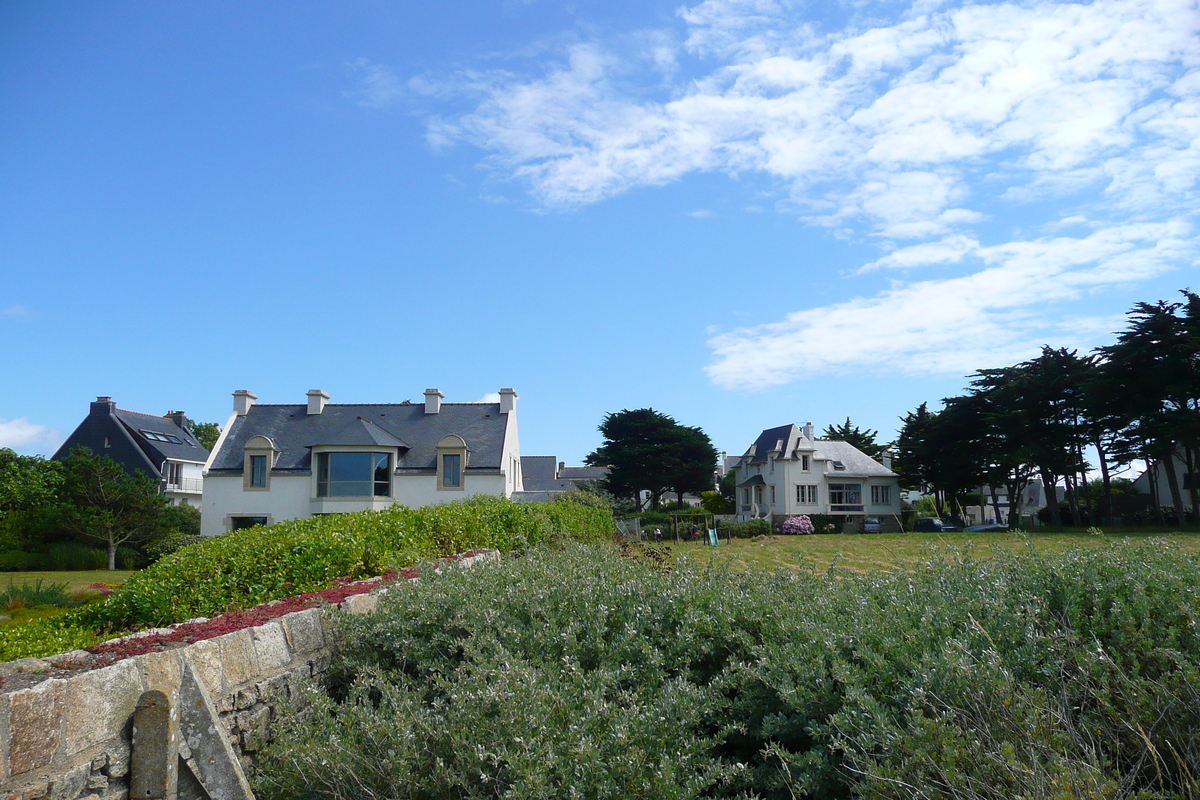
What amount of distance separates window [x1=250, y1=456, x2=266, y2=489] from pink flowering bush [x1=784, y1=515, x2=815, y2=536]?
962 inches

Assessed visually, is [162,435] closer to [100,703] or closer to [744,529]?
[744,529]

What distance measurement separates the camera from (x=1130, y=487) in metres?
41.7

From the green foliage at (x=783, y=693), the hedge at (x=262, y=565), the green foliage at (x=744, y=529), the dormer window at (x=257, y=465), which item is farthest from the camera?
the green foliage at (x=744, y=529)

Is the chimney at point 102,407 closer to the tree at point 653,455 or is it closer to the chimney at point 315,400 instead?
the chimney at point 315,400

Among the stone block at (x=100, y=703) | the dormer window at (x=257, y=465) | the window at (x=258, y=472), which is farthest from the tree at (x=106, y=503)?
the stone block at (x=100, y=703)

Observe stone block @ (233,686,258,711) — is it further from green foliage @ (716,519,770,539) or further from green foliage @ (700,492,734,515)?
green foliage @ (700,492,734,515)

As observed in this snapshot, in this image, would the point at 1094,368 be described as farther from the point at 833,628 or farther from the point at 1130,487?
the point at 833,628

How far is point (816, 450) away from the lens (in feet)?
139

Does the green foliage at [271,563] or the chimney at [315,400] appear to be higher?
the chimney at [315,400]

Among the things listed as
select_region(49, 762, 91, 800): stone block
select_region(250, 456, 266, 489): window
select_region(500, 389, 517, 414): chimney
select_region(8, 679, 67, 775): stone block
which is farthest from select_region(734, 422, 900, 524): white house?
select_region(8, 679, 67, 775): stone block

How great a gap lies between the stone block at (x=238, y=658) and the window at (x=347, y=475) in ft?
83.0

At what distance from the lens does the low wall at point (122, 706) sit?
2539 mm

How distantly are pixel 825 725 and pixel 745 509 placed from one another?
43744 millimetres

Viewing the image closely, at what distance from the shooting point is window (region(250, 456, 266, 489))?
28.4 m
